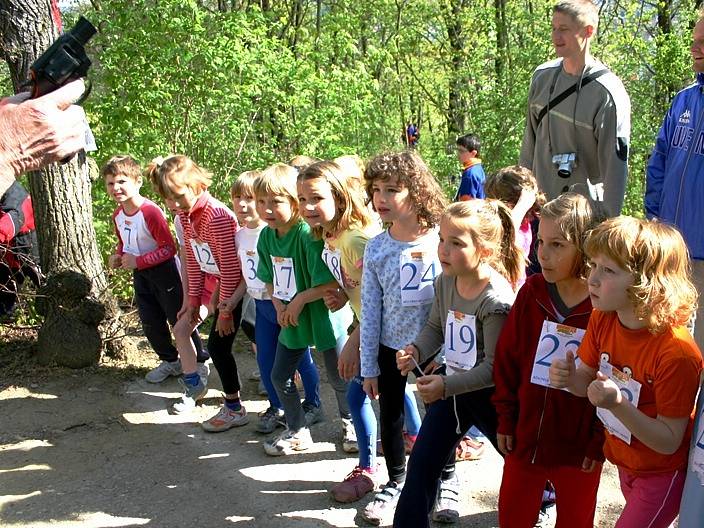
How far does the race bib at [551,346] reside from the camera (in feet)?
8.23

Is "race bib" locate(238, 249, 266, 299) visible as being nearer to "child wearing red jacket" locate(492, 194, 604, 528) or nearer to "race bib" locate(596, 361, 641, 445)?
"child wearing red jacket" locate(492, 194, 604, 528)

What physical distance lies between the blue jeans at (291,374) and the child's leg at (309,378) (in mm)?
254

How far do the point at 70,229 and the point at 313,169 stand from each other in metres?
2.78

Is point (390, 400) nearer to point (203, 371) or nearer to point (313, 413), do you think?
point (313, 413)

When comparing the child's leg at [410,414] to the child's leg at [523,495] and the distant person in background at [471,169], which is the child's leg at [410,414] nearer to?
the child's leg at [523,495]

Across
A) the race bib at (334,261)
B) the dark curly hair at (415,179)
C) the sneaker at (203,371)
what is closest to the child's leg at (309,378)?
the race bib at (334,261)

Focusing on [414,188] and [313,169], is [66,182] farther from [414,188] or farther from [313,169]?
[414,188]

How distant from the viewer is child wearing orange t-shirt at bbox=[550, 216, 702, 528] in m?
2.14

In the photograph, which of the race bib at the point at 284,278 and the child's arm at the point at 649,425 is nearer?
the child's arm at the point at 649,425

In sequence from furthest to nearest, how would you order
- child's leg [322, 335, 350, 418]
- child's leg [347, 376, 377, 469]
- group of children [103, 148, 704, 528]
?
child's leg [322, 335, 350, 418], child's leg [347, 376, 377, 469], group of children [103, 148, 704, 528]

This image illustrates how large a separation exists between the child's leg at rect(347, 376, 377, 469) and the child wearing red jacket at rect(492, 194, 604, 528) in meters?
1.02

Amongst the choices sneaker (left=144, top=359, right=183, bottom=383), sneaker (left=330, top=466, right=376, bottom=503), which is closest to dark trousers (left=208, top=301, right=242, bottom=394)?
sneaker (left=144, top=359, right=183, bottom=383)

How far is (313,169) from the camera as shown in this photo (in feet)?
11.8

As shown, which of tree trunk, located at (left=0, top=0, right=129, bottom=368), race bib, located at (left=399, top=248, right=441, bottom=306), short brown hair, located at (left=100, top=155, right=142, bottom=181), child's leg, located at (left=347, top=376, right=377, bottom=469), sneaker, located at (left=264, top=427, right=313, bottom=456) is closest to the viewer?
race bib, located at (left=399, top=248, right=441, bottom=306)
